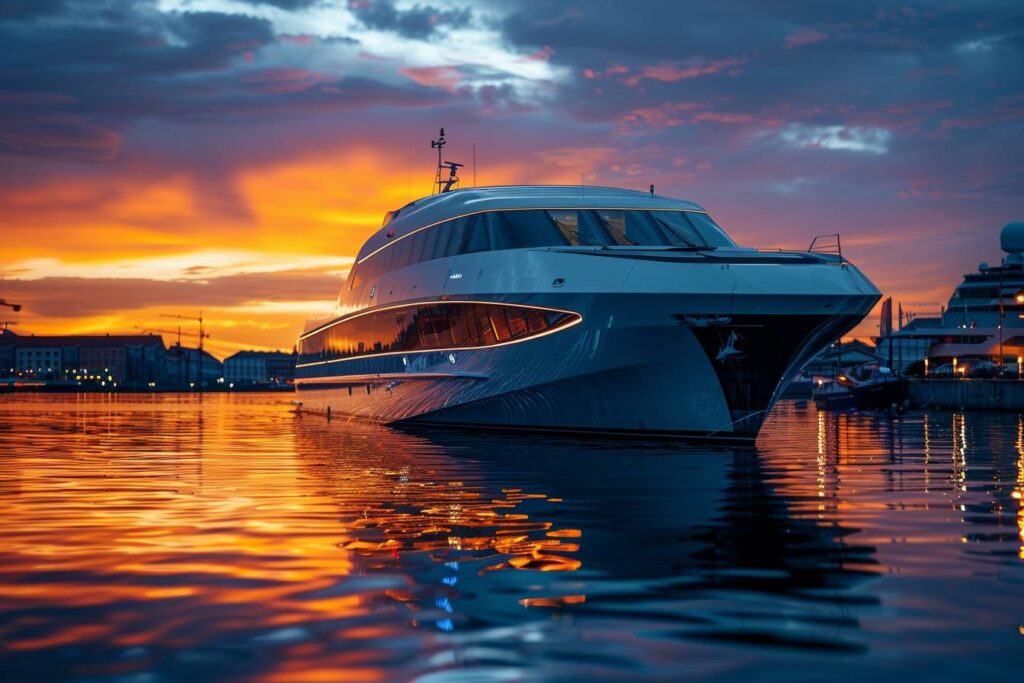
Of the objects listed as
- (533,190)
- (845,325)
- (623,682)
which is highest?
(533,190)

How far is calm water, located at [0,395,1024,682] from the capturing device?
6.32 meters

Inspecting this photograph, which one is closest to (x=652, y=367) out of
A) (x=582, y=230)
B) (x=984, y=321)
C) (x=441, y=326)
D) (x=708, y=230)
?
(x=582, y=230)

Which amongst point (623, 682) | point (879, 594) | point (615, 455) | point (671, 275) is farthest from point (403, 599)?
point (671, 275)

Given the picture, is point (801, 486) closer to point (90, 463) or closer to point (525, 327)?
point (525, 327)

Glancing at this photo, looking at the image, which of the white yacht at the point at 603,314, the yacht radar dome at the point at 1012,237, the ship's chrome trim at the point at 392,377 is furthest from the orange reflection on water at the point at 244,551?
the yacht radar dome at the point at 1012,237

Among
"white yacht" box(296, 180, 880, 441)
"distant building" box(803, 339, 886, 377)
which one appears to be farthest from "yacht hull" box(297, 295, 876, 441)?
"distant building" box(803, 339, 886, 377)

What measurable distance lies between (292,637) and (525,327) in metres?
17.1

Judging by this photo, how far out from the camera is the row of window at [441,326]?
23.7 meters

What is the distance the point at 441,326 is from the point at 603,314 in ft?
20.1

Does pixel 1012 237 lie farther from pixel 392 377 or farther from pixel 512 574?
pixel 512 574

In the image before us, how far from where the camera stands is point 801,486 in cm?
1578

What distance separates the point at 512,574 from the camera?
8789mm

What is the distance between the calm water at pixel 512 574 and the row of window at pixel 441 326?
590cm

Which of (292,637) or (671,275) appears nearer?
(292,637)
